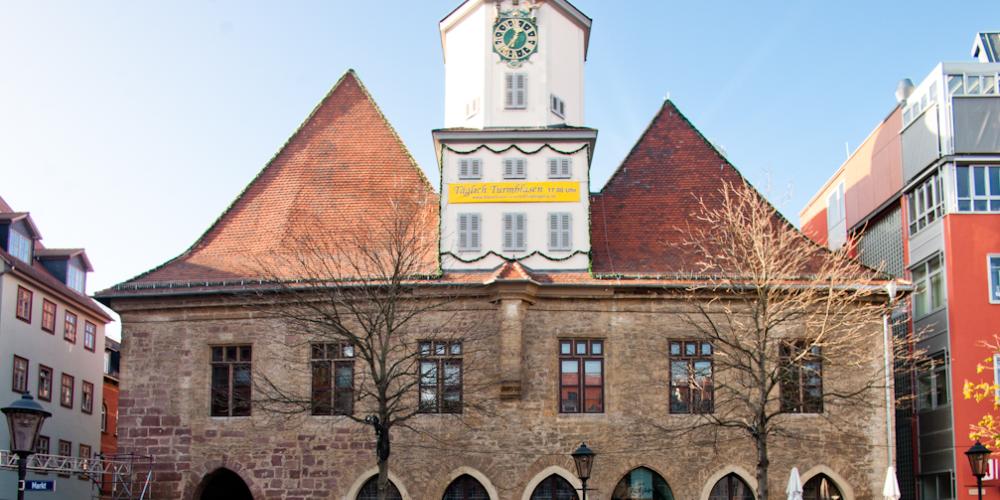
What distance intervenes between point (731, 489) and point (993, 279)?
29.7ft

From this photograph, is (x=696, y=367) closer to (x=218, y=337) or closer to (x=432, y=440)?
(x=432, y=440)

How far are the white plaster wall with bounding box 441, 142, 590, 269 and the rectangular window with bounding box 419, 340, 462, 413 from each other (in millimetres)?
2128

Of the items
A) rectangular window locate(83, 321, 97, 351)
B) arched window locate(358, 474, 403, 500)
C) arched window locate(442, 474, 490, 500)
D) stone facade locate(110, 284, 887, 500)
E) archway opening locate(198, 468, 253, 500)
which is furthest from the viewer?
rectangular window locate(83, 321, 97, 351)

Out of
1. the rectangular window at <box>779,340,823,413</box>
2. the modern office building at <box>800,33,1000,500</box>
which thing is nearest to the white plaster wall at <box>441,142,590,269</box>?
the rectangular window at <box>779,340,823,413</box>

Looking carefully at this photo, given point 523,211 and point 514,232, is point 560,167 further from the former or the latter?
point 514,232

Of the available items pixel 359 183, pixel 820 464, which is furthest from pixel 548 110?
pixel 820 464

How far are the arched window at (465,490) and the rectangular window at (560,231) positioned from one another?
626cm

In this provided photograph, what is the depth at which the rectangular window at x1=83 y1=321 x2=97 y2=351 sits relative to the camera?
45812mm

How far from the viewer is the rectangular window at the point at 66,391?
140ft

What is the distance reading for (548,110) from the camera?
32344 millimetres

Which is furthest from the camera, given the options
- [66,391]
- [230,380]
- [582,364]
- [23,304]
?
[66,391]

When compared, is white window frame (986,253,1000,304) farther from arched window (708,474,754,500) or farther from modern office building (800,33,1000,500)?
arched window (708,474,754,500)

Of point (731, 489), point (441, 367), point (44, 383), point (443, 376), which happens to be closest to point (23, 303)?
point (44, 383)

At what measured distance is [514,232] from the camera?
31.6 m
